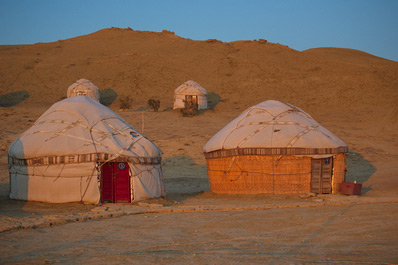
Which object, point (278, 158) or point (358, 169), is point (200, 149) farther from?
point (278, 158)

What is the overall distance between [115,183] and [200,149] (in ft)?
32.3

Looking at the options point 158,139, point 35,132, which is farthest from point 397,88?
point 35,132

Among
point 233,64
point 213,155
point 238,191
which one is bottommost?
point 238,191

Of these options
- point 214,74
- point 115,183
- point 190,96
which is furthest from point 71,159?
point 214,74

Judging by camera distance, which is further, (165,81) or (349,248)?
(165,81)

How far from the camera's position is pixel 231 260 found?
589 centimetres

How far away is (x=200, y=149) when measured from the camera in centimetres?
2212

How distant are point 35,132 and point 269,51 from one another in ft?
144

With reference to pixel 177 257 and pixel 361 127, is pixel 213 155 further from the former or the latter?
pixel 361 127

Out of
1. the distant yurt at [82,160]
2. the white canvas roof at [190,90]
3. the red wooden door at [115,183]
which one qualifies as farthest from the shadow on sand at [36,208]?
the white canvas roof at [190,90]

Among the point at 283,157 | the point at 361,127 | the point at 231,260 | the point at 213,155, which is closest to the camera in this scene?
the point at 231,260

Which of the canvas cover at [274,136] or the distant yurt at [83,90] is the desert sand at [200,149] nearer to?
the canvas cover at [274,136]

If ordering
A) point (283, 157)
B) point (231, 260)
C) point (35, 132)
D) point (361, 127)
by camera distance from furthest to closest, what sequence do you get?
point (361, 127) < point (283, 157) < point (35, 132) < point (231, 260)

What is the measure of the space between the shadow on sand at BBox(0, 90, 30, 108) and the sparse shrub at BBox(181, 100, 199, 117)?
38.7ft
